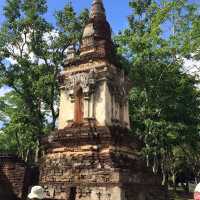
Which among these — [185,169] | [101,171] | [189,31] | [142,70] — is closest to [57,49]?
[142,70]

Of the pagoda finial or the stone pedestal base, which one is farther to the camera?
the pagoda finial

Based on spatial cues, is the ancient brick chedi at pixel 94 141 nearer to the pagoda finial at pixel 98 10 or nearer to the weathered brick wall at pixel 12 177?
the weathered brick wall at pixel 12 177

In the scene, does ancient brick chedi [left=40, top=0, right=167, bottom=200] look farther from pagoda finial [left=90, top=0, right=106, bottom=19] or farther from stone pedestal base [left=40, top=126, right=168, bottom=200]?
pagoda finial [left=90, top=0, right=106, bottom=19]

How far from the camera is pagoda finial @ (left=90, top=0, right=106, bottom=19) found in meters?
15.0

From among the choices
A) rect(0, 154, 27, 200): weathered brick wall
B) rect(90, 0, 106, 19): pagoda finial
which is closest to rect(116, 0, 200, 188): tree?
rect(90, 0, 106, 19): pagoda finial

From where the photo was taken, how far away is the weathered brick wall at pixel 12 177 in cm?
1247

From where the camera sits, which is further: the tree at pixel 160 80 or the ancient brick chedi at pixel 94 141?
the tree at pixel 160 80

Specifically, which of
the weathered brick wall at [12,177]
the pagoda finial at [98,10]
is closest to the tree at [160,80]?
the pagoda finial at [98,10]

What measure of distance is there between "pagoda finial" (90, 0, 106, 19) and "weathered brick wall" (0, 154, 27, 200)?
692cm

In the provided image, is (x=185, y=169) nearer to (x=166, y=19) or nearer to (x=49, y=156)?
(x=166, y=19)

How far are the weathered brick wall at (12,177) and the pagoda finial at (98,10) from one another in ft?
22.7

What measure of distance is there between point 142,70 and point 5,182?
9168 millimetres

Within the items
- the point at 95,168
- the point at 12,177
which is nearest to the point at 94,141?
the point at 95,168

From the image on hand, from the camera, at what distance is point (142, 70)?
59.3ft
